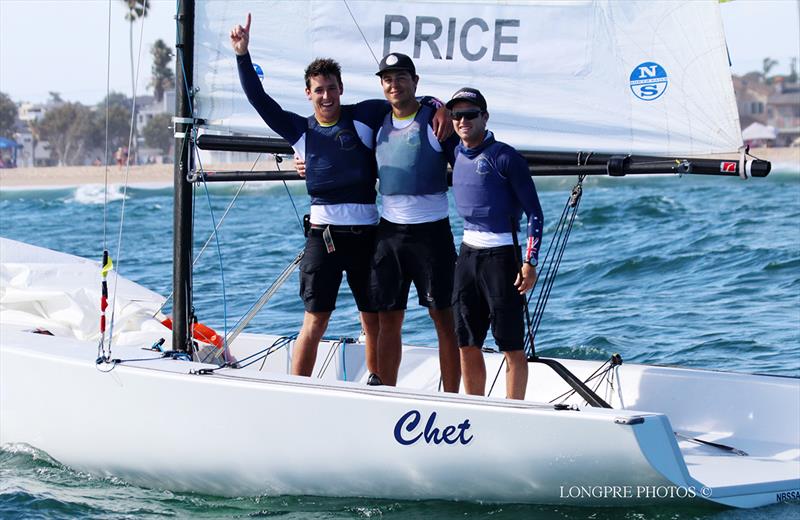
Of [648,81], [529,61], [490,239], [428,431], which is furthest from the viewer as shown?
[529,61]

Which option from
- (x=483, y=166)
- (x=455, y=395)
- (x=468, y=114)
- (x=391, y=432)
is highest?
(x=468, y=114)

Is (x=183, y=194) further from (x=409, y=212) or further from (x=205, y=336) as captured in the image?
(x=409, y=212)

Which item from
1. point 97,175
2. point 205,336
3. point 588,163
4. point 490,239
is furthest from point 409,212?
point 97,175

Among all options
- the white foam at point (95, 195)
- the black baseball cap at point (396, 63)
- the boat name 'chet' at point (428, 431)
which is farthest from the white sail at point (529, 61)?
the white foam at point (95, 195)

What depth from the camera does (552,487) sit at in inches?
158

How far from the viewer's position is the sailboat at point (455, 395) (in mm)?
4008

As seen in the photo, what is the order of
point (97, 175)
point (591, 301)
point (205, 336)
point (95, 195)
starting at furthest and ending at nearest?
point (97, 175), point (95, 195), point (591, 301), point (205, 336)

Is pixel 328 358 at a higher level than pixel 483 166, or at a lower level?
lower

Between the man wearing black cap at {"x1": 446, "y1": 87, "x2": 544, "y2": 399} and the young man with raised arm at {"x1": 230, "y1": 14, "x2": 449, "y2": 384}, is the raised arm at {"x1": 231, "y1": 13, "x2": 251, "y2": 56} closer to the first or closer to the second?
the young man with raised arm at {"x1": 230, "y1": 14, "x2": 449, "y2": 384}

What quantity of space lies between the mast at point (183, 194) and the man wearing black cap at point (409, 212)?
91 cm

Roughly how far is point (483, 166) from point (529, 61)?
2.73 ft

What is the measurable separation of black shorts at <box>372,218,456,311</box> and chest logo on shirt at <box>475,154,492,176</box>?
308 millimetres

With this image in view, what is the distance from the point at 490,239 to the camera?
440 cm

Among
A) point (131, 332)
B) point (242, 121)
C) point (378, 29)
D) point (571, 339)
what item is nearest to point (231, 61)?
point (242, 121)
